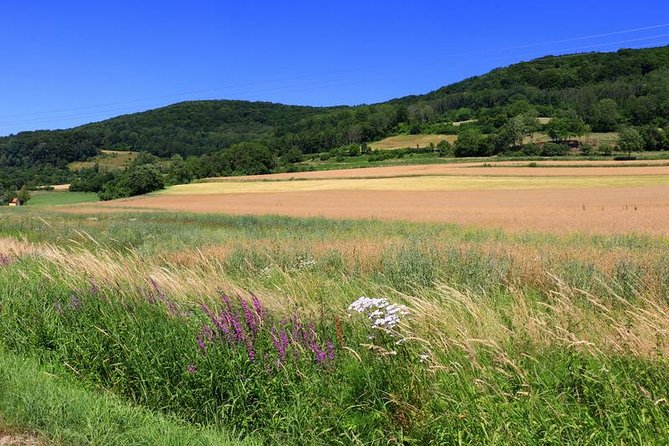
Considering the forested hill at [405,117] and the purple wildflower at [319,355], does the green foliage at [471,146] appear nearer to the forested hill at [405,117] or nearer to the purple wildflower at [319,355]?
the forested hill at [405,117]

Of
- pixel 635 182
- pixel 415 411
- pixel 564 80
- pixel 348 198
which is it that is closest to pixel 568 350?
pixel 415 411

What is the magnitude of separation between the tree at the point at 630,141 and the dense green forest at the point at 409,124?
1.03 meters

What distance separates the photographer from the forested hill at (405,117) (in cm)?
12706

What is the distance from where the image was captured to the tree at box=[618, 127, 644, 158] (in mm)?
93875

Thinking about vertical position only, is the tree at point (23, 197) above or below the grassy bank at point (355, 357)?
below

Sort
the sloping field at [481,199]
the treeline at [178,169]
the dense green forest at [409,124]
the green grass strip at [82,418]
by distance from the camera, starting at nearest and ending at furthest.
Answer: the green grass strip at [82,418] → the sloping field at [481,199] → the treeline at [178,169] → the dense green forest at [409,124]

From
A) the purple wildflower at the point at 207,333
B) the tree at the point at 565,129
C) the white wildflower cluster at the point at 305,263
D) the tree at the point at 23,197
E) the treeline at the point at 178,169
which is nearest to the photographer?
the purple wildflower at the point at 207,333

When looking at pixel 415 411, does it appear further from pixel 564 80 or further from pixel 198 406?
pixel 564 80

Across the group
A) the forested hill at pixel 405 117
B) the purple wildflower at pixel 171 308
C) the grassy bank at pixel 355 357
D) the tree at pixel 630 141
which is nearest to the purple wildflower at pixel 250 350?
the grassy bank at pixel 355 357

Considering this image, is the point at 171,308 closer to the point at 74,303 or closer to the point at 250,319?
the point at 250,319

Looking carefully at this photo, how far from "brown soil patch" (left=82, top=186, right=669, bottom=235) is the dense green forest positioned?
56.8 meters

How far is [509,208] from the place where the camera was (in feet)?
123

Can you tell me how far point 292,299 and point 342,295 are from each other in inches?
31.8

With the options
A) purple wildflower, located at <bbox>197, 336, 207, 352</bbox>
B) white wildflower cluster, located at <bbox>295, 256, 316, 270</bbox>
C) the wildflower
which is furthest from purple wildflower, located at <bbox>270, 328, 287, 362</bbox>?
the wildflower
